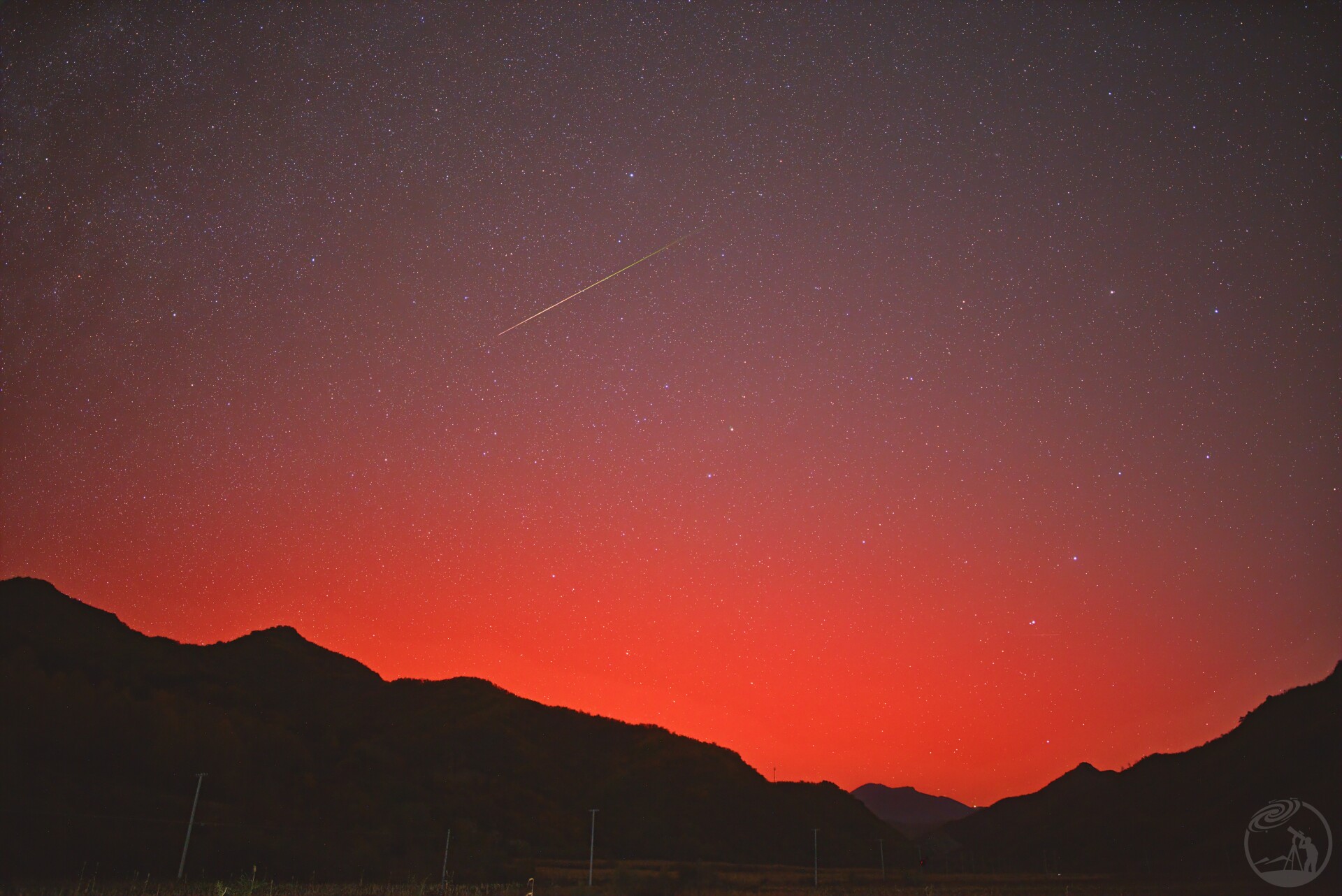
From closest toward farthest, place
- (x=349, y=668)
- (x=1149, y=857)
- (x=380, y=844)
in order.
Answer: (x=380, y=844), (x=1149, y=857), (x=349, y=668)

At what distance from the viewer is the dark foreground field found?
36844mm

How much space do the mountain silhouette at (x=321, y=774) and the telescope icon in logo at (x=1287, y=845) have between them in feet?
130

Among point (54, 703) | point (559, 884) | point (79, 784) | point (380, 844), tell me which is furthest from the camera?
point (54, 703)

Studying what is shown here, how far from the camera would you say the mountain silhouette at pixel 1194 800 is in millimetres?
73125

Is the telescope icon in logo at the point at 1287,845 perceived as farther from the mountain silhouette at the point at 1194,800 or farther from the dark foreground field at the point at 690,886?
the dark foreground field at the point at 690,886

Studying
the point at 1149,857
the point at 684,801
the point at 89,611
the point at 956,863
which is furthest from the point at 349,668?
the point at 1149,857

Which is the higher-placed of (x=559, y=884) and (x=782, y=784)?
(x=782, y=784)

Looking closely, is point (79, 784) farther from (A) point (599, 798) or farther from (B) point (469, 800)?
(A) point (599, 798)

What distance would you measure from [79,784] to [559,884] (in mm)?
34705

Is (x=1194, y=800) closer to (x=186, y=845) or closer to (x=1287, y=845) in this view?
(x=1287, y=845)

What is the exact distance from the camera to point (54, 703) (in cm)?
7394

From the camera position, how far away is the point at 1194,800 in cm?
8662

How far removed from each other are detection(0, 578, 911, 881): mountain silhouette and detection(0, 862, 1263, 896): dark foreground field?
24.7ft

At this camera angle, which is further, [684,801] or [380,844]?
[684,801]
